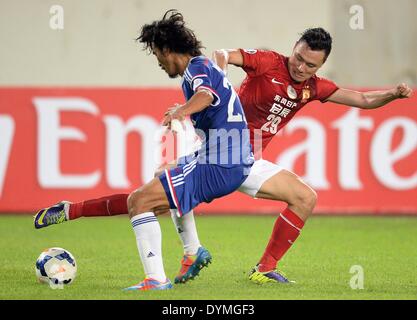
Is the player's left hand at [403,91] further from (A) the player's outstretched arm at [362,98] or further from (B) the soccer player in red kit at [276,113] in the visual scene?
(A) the player's outstretched arm at [362,98]

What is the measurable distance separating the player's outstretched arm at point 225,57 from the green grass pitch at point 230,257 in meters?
1.49

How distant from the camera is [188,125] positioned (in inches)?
449

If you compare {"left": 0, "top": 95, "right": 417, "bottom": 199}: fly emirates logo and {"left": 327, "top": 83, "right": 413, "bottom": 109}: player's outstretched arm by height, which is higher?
{"left": 327, "top": 83, "right": 413, "bottom": 109}: player's outstretched arm

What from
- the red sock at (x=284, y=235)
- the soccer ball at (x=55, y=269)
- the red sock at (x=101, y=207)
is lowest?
the soccer ball at (x=55, y=269)

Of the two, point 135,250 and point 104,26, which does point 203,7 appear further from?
point 135,250

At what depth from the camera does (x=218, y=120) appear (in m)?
6.44

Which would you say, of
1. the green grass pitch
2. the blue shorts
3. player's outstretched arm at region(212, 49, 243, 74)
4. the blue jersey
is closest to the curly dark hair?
the blue jersey

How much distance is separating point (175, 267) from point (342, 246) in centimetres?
206

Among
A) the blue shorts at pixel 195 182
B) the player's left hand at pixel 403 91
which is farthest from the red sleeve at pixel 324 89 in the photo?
the blue shorts at pixel 195 182

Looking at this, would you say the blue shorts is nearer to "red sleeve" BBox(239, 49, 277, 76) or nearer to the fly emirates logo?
Result: "red sleeve" BBox(239, 49, 277, 76)

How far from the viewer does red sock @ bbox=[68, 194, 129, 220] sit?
6.98 meters

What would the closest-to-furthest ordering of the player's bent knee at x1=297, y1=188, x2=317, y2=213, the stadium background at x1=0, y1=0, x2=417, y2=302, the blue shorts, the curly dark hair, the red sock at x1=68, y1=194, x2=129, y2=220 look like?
the blue shorts → the curly dark hair → the red sock at x1=68, y1=194, x2=129, y2=220 → the player's bent knee at x1=297, y1=188, x2=317, y2=213 → the stadium background at x1=0, y1=0, x2=417, y2=302

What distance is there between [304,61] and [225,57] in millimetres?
558

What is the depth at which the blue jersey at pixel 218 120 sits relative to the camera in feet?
20.8
